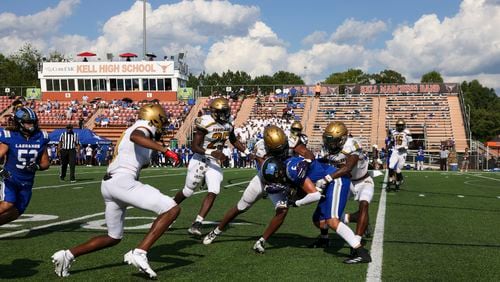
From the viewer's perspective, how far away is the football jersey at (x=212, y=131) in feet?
23.8

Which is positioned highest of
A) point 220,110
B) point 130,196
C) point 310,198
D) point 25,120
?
point 220,110

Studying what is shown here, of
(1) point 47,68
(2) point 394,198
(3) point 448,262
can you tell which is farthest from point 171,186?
(1) point 47,68

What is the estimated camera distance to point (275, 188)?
5.57m

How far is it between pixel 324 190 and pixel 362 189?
2.85 feet

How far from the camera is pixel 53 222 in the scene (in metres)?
8.01

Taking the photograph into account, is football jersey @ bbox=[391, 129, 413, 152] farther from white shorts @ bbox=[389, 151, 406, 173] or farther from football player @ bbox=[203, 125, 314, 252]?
football player @ bbox=[203, 125, 314, 252]

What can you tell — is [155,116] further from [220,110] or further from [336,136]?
[220,110]

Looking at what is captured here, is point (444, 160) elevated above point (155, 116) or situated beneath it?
situated beneath

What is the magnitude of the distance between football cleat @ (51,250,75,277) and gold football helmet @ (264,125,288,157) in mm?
2219

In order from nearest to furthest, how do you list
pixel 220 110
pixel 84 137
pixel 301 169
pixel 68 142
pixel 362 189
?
pixel 301 169, pixel 362 189, pixel 220 110, pixel 68 142, pixel 84 137

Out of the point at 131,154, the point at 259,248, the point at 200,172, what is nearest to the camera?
the point at 131,154

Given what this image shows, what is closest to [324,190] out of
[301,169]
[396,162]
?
[301,169]

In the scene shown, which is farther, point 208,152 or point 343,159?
point 208,152

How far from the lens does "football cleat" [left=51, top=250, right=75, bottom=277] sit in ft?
15.1
